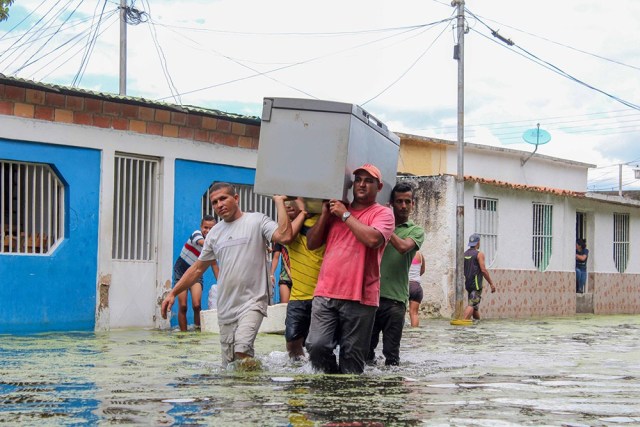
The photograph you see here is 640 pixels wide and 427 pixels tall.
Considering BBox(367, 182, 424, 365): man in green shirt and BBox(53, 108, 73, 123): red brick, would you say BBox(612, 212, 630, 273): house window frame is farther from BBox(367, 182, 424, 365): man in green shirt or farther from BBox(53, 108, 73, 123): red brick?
BBox(367, 182, 424, 365): man in green shirt

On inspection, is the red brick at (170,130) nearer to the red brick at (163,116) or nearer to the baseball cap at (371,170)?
the red brick at (163,116)

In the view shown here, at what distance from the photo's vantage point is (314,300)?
307 inches

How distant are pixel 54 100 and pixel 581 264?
621 inches

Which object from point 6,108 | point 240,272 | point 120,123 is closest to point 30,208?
point 6,108

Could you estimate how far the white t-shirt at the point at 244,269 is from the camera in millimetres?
8141

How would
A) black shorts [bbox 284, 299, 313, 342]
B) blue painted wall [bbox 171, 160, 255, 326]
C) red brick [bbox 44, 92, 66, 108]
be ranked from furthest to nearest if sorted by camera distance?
blue painted wall [bbox 171, 160, 255, 326]
red brick [bbox 44, 92, 66, 108]
black shorts [bbox 284, 299, 313, 342]

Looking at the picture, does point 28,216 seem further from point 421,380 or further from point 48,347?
point 421,380

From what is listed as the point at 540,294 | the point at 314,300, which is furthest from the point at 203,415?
the point at 540,294

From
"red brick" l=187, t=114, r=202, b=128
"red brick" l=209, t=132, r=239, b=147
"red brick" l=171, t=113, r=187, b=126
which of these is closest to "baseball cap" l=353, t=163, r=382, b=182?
"red brick" l=171, t=113, r=187, b=126

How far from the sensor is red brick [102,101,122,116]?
14.7 metres

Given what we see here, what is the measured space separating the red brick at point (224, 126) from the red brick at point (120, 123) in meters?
1.78

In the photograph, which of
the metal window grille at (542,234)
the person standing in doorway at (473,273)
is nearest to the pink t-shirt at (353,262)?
the person standing in doorway at (473,273)

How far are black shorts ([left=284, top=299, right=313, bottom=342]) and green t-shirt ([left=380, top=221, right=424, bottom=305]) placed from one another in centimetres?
77

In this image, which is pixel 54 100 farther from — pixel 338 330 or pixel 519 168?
pixel 519 168
